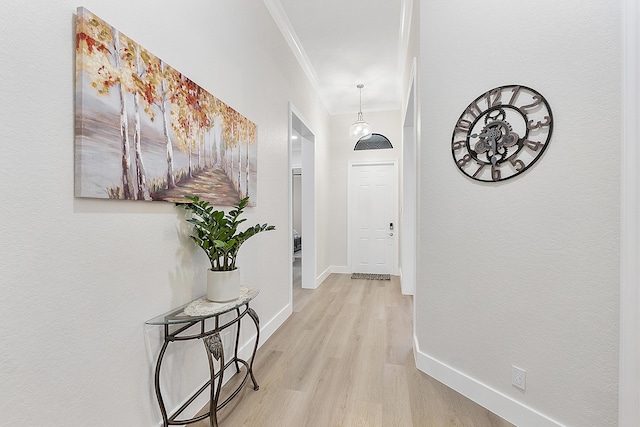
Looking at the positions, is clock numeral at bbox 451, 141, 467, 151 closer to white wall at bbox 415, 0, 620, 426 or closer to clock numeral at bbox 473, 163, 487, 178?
white wall at bbox 415, 0, 620, 426

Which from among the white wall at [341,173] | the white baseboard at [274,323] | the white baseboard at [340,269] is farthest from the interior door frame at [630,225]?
the white baseboard at [340,269]

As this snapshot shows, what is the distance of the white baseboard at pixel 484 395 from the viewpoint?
1.58 metres

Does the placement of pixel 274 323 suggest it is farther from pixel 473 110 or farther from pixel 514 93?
pixel 514 93

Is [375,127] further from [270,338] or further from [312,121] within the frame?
[270,338]

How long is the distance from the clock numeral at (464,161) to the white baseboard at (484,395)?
4.44 feet

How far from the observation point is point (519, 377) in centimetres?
164

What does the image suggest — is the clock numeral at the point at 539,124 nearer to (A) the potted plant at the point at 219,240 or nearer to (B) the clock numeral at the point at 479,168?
(B) the clock numeral at the point at 479,168

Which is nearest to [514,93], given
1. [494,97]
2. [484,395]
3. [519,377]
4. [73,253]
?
[494,97]

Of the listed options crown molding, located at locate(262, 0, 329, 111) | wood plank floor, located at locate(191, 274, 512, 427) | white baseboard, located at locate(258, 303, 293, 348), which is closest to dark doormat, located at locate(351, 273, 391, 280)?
wood plank floor, located at locate(191, 274, 512, 427)

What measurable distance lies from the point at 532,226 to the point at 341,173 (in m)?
4.17

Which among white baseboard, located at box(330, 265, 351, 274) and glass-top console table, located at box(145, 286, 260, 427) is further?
white baseboard, located at box(330, 265, 351, 274)

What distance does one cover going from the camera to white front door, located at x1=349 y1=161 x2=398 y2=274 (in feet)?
17.9

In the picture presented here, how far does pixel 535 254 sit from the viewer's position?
1593mm

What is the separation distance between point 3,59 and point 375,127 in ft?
16.8
